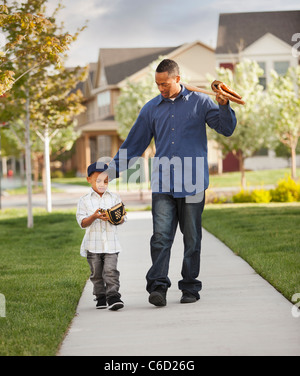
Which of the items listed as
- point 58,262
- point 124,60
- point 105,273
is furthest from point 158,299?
point 124,60

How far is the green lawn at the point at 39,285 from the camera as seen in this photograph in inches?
190

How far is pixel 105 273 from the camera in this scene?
5.91 m

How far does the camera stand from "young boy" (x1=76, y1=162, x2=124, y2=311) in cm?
589

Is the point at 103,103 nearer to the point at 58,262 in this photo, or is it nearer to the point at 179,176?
the point at 58,262

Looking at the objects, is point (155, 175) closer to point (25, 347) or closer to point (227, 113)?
point (227, 113)

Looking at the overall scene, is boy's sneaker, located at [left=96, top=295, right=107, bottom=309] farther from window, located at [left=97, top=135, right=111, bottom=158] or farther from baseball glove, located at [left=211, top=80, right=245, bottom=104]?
window, located at [left=97, top=135, right=111, bottom=158]

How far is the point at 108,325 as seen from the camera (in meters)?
5.24

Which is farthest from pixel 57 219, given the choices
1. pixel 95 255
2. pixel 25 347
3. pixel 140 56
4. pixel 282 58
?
pixel 140 56

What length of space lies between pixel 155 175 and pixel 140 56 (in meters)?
37.1

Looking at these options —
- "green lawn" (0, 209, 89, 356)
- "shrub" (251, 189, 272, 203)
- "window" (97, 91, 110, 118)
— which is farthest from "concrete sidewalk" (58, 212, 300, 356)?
"window" (97, 91, 110, 118)

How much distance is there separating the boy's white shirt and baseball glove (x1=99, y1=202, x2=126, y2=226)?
0.18 m

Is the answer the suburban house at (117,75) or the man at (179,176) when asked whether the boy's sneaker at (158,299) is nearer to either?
the man at (179,176)

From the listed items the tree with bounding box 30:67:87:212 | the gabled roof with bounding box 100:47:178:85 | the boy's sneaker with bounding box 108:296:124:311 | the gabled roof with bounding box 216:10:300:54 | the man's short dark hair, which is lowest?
the boy's sneaker with bounding box 108:296:124:311

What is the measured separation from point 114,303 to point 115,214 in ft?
2.54
